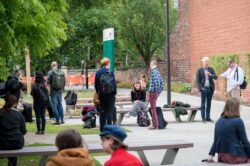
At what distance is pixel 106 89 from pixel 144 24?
951 inches

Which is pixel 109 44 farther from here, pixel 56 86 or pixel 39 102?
pixel 39 102

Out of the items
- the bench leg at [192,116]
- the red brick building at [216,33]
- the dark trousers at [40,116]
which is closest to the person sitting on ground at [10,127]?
the dark trousers at [40,116]

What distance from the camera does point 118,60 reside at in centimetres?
5306

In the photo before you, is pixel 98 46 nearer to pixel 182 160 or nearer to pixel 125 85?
pixel 125 85

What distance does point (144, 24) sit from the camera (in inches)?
1419

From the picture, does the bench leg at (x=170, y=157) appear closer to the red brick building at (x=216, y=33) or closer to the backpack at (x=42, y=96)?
the backpack at (x=42, y=96)

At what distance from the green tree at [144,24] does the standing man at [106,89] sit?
23.1 m

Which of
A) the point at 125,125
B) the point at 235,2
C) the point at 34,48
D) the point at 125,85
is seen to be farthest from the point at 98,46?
the point at 34,48

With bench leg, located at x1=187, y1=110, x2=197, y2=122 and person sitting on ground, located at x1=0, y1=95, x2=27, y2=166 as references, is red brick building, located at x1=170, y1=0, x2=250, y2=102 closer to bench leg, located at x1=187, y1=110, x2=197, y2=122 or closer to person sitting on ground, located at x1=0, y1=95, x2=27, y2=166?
bench leg, located at x1=187, y1=110, x2=197, y2=122

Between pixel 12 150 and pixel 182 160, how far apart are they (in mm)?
3203

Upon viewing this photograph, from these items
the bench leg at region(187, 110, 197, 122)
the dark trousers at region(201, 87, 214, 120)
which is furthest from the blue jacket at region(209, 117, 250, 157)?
the bench leg at region(187, 110, 197, 122)

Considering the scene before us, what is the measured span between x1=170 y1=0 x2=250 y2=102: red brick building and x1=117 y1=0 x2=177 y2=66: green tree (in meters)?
1.80

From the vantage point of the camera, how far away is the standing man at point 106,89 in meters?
12.3

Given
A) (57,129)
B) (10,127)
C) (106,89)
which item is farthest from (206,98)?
(10,127)
